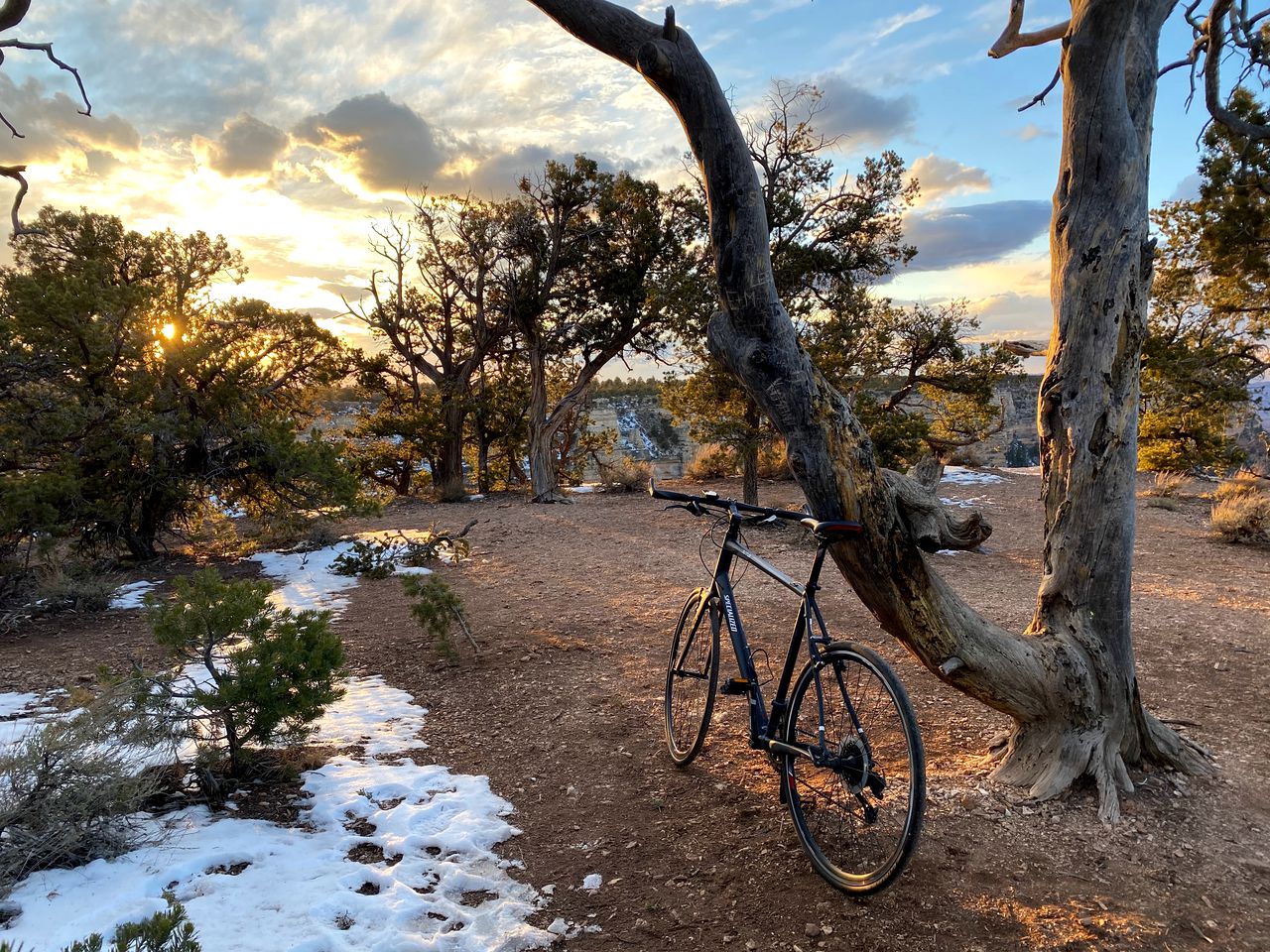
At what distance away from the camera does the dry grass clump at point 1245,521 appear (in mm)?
8859

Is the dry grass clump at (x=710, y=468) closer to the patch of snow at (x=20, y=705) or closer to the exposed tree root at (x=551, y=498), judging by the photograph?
the exposed tree root at (x=551, y=498)

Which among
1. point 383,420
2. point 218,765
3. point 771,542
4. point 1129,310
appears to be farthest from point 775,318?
point 383,420

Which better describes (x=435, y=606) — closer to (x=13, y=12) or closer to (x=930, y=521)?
(x=930, y=521)

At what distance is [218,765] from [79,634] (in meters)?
4.42

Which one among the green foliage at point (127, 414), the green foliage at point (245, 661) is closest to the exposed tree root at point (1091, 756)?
the green foliage at point (245, 661)

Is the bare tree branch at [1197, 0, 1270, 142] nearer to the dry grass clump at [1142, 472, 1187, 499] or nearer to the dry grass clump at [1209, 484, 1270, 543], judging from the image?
the dry grass clump at [1209, 484, 1270, 543]

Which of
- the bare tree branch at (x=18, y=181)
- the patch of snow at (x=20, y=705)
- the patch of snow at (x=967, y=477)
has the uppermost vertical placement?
the bare tree branch at (x=18, y=181)

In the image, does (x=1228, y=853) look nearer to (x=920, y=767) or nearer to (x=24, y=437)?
(x=920, y=767)

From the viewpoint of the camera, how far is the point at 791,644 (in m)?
3.01

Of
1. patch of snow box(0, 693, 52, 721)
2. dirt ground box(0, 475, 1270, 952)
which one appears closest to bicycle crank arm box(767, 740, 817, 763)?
dirt ground box(0, 475, 1270, 952)

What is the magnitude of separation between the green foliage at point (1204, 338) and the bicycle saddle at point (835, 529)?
11475 mm

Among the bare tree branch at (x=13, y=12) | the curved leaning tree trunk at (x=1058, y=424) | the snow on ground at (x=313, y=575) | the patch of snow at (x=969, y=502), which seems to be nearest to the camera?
the curved leaning tree trunk at (x=1058, y=424)

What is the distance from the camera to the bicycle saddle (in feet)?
8.27

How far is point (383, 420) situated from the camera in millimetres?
16953
